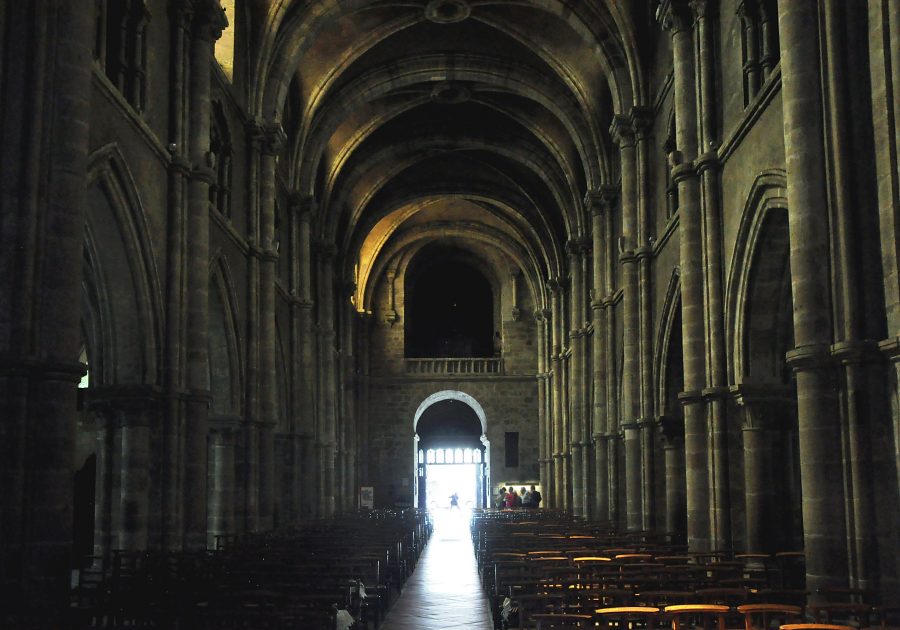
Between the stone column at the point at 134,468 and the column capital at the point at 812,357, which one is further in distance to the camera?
the stone column at the point at 134,468

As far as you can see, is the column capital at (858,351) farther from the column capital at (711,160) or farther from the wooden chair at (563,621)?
the column capital at (711,160)

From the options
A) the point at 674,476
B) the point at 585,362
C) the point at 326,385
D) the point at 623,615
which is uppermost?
the point at 585,362

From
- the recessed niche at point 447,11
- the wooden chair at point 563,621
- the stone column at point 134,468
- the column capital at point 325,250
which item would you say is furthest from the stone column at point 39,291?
the column capital at point 325,250

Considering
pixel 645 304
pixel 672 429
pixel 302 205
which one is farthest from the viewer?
pixel 302 205

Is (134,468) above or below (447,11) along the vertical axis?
below

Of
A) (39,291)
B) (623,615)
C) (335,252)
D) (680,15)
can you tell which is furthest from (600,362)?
(623,615)

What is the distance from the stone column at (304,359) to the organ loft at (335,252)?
0.13m

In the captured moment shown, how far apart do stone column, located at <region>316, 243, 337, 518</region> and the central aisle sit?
8796 mm

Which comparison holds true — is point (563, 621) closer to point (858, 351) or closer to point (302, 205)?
point (858, 351)

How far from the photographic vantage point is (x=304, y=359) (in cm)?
3538

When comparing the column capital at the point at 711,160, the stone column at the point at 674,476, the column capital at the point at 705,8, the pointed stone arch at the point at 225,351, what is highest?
the column capital at the point at 705,8

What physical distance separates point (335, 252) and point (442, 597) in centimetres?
2405

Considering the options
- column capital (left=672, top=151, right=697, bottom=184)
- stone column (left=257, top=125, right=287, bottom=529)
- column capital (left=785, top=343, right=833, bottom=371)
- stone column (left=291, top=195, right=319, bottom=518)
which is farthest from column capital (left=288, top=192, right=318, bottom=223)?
column capital (left=785, top=343, right=833, bottom=371)

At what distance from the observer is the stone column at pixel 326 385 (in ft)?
130
